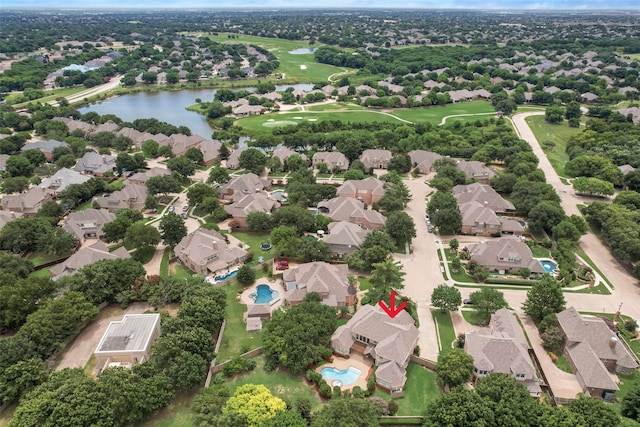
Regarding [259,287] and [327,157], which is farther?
[327,157]

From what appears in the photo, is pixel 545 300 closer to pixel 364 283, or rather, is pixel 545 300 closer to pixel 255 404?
pixel 364 283

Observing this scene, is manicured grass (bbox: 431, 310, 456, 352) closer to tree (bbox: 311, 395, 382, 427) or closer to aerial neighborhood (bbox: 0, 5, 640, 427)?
aerial neighborhood (bbox: 0, 5, 640, 427)

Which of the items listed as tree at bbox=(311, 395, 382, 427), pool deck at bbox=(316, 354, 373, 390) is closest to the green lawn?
pool deck at bbox=(316, 354, 373, 390)

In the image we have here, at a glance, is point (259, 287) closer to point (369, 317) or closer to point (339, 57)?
point (369, 317)

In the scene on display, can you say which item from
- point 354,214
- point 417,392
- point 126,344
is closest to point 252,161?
point 354,214

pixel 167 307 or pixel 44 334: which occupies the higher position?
pixel 44 334

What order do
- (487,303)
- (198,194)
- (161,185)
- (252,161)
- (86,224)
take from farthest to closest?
(252,161)
(161,185)
(198,194)
(86,224)
(487,303)

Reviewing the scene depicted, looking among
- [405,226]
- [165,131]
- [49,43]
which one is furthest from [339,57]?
[405,226]
